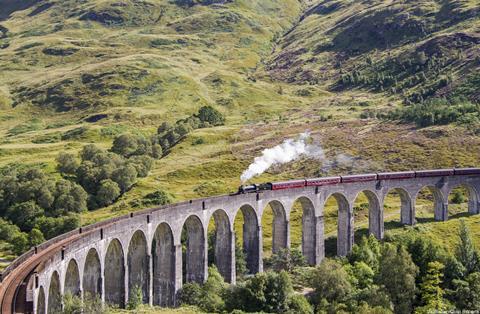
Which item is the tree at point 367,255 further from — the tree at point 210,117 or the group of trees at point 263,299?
the tree at point 210,117

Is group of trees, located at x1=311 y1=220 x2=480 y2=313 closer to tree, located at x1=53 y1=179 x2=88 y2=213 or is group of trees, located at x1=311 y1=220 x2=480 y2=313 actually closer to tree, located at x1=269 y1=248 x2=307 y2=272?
tree, located at x1=269 y1=248 x2=307 y2=272

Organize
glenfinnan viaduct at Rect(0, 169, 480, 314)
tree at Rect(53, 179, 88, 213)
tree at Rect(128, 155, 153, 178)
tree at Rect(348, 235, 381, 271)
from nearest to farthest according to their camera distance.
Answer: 1. glenfinnan viaduct at Rect(0, 169, 480, 314)
2. tree at Rect(348, 235, 381, 271)
3. tree at Rect(53, 179, 88, 213)
4. tree at Rect(128, 155, 153, 178)

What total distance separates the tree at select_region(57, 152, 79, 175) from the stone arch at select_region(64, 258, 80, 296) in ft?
234

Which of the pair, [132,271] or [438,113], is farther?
[438,113]

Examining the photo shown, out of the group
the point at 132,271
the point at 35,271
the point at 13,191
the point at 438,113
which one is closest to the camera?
the point at 35,271

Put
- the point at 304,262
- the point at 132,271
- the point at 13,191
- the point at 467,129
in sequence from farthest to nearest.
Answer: the point at 467,129, the point at 13,191, the point at 304,262, the point at 132,271

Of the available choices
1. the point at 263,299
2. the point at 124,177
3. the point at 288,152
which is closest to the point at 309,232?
the point at 263,299

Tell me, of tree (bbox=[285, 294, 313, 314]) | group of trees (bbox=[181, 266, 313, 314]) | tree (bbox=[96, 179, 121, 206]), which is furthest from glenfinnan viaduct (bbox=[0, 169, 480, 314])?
tree (bbox=[96, 179, 121, 206])

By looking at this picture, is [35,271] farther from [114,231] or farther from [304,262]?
[304,262]

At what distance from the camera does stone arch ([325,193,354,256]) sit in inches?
3290

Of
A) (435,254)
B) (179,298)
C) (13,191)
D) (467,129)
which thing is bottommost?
(179,298)

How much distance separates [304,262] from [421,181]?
25010mm

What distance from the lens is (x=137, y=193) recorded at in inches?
4456

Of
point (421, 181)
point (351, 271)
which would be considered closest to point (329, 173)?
point (421, 181)
